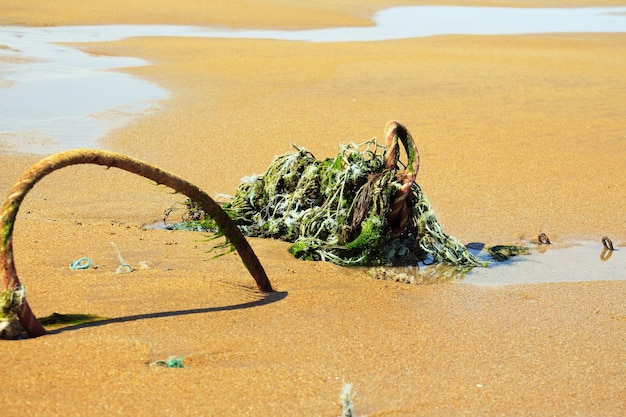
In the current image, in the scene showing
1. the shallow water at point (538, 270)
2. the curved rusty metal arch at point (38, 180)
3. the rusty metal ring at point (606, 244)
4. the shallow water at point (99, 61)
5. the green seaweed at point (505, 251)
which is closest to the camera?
the curved rusty metal arch at point (38, 180)

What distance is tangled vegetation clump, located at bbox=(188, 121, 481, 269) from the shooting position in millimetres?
5004

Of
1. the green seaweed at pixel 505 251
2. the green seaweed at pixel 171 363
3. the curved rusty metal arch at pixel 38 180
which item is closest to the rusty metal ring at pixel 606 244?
the green seaweed at pixel 505 251

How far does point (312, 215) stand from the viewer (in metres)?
5.23

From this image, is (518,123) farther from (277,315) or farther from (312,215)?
(277,315)

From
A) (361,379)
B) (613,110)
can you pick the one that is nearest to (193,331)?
(361,379)

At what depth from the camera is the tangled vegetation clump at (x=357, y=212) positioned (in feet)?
16.4

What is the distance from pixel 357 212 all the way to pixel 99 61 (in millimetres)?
10175

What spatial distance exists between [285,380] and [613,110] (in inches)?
348

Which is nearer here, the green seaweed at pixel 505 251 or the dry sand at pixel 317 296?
the dry sand at pixel 317 296

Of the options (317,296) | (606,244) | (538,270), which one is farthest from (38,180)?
(606,244)

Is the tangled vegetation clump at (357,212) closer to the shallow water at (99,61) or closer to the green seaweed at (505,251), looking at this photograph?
the green seaweed at (505,251)

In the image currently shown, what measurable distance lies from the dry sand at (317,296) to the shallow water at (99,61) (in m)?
0.57

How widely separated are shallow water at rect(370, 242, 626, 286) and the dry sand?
157 millimetres

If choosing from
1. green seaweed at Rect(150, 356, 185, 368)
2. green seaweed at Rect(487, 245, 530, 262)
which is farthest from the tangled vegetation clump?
green seaweed at Rect(150, 356, 185, 368)
